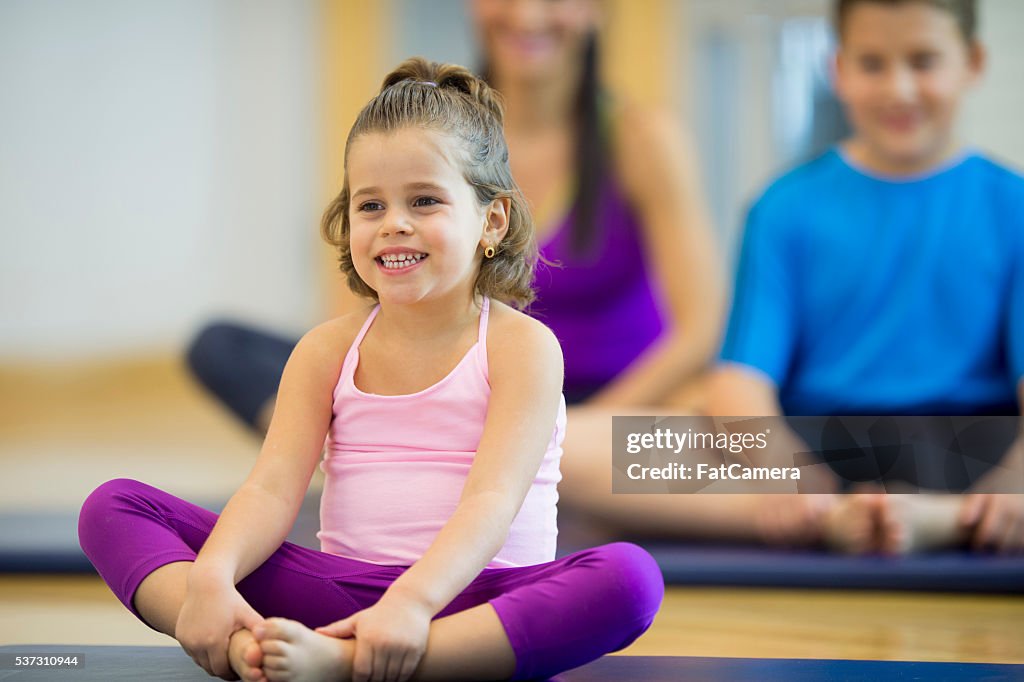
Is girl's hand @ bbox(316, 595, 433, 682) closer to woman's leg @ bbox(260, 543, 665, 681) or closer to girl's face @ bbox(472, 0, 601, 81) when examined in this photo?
woman's leg @ bbox(260, 543, 665, 681)

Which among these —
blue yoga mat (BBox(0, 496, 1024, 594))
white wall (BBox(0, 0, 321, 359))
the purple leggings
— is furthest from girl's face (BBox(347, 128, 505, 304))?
white wall (BBox(0, 0, 321, 359))

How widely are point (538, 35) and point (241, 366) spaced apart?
2.45ft

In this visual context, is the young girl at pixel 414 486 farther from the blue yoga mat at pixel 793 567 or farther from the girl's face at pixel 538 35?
the girl's face at pixel 538 35

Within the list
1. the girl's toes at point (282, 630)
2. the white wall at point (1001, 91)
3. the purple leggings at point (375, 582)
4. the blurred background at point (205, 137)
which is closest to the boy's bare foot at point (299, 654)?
the girl's toes at point (282, 630)

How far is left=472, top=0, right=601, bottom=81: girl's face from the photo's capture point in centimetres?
213

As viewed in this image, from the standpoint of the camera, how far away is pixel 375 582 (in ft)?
3.32

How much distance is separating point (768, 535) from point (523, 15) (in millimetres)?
955

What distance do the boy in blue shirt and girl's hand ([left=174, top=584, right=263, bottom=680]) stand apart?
1.05 metres

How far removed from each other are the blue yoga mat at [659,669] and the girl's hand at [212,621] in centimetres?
9

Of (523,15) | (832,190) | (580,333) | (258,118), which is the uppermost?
(258,118)

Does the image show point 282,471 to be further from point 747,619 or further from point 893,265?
point 893,265

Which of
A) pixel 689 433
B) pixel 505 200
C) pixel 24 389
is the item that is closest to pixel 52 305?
pixel 24 389

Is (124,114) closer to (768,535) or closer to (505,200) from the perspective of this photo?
(768,535)

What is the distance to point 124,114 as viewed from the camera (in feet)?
16.0
